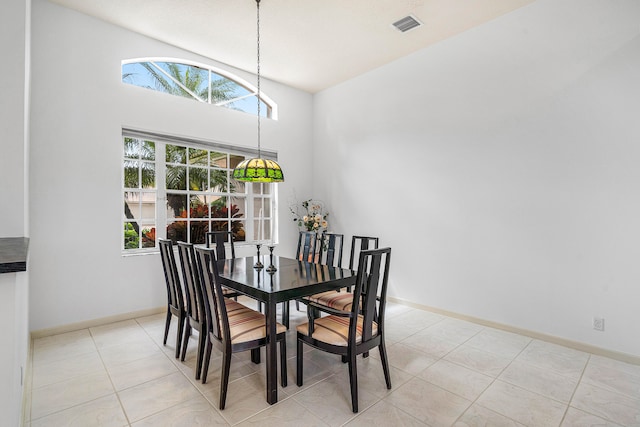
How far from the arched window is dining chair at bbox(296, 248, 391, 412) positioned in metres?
3.44

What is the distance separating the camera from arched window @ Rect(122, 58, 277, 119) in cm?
394

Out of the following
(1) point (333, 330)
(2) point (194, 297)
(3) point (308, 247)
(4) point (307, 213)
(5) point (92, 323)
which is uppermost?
(4) point (307, 213)

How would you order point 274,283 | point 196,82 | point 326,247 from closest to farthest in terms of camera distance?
point 274,283 → point 326,247 → point 196,82

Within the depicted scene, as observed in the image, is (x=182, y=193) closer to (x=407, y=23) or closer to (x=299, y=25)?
(x=299, y=25)

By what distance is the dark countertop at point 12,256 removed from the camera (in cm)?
116

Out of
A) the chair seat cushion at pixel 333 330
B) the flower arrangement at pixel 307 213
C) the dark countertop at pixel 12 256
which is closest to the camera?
the dark countertop at pixel 12 256

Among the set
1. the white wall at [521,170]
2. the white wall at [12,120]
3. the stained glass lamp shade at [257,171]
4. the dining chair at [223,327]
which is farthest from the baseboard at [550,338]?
the white wall at [12,120]

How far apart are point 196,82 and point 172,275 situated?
283cm

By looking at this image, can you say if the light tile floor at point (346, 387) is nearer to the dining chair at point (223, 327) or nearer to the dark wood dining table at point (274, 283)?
the dining chair at point (223, 327)

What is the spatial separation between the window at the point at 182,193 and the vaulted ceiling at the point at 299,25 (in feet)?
3.95

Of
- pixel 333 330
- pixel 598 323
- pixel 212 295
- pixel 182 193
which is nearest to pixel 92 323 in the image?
pixel 182 193

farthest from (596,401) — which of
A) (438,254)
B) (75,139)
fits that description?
(75,139)

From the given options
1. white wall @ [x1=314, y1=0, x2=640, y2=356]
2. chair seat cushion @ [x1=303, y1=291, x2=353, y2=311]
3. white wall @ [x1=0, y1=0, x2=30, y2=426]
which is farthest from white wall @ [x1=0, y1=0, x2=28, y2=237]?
white wall @ [x1=314, y1=0, x2=640, y2=356]

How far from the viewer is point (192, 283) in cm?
247
